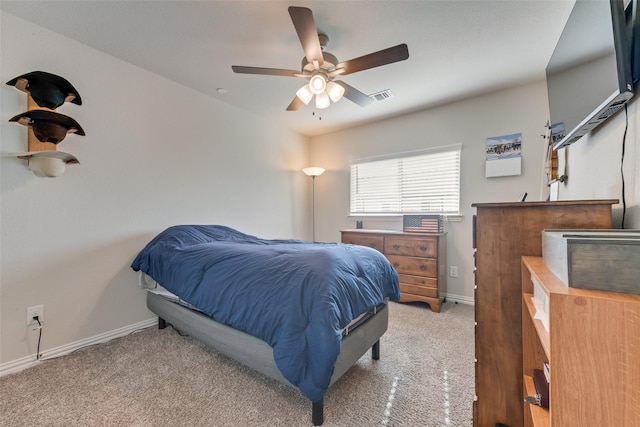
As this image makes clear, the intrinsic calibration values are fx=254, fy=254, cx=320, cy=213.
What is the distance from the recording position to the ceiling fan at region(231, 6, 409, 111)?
1.51 meters

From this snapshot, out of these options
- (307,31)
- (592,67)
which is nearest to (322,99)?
(307,31)

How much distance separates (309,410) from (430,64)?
9.23 feet

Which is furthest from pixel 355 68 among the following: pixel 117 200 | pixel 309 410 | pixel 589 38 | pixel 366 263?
pixel 117 200

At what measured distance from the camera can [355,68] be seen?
1.78 meters

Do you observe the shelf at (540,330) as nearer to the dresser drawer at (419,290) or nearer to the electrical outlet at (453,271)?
the dresser drawer at (419,290)

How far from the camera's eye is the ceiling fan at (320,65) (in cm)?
151

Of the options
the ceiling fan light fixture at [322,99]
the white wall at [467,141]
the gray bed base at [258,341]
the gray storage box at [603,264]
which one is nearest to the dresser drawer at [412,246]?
the white wall at [467,141]

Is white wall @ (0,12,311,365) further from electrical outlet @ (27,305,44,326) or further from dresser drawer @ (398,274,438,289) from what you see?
dresser drawer @ (398,274,438,289)

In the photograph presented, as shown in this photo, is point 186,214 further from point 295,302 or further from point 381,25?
point 381,25

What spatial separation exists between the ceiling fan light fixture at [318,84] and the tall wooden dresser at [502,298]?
138 cm

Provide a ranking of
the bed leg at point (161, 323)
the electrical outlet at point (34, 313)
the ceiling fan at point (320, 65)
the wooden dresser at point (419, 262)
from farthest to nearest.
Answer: the wooden dresser at point (419, 262) → the bed leg at point (161, 323) → the electrical outlet at point (34, 313) → the ceiling fan at point (320, 65)

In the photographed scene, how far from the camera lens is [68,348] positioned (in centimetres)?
196

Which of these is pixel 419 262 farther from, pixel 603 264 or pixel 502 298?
pixel 603 264

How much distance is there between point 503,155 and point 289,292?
2.82 metres
